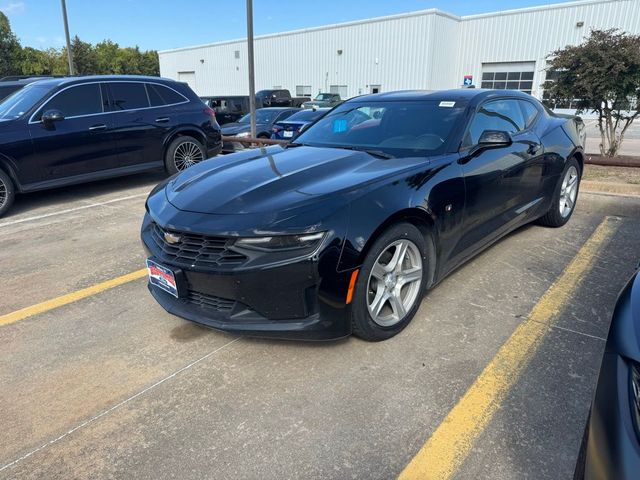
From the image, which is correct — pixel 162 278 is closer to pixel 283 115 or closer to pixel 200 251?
pixel 200 251

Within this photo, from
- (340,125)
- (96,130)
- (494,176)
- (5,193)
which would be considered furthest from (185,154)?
(494,176)

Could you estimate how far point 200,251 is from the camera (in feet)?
8.52

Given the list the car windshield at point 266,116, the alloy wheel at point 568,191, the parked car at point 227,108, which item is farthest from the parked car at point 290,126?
the alloy wheel at point 568,191

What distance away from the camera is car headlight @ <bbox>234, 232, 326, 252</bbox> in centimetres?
245

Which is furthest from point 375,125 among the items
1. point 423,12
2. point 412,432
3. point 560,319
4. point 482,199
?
point 423,12

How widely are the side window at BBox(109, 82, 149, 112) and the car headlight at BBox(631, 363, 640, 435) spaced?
24.2ft

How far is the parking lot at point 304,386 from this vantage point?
2.08 meters

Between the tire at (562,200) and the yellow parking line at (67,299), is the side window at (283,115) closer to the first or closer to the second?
the tire at (562,200)

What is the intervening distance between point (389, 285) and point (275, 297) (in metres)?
0.78

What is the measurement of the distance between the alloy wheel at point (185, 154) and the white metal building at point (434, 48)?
2995cm

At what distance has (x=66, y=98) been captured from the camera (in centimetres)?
661

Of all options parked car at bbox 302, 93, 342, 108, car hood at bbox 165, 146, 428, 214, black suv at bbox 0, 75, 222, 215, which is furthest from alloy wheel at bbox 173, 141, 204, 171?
parked car at bbox 302, 93, 342, 108

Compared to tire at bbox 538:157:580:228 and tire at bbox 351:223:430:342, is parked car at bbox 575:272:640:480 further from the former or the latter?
tire at bbox 538:157:580:228

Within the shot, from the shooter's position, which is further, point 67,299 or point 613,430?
point 67,299
